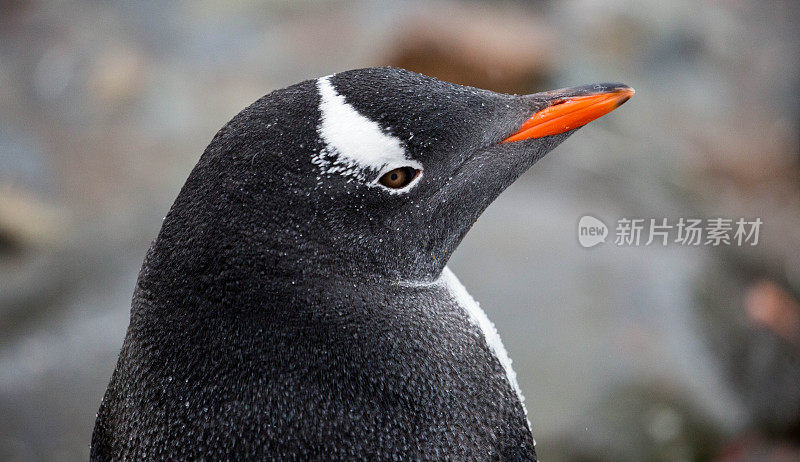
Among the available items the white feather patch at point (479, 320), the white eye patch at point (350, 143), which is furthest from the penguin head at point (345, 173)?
the white feather patch at point (479, 320)

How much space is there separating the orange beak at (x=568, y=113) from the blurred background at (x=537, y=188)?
1.71m

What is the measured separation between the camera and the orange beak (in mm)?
1543

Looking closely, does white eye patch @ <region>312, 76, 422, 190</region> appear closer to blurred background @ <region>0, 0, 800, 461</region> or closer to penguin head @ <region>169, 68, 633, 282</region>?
penguin head @ <region>169, 68, 633, 282</region>

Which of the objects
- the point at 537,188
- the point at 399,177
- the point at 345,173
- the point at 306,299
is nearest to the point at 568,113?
the point at 399,177

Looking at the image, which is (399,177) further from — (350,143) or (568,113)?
(568,113)

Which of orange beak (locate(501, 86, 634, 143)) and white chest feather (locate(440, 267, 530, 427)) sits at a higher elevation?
orange beak (locate(501, 86, 634, 143))

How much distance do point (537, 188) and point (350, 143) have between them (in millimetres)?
2626

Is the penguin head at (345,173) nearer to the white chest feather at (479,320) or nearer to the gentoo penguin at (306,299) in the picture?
the gentoo penguin at (306,299)

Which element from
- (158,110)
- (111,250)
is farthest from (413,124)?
(158,110)

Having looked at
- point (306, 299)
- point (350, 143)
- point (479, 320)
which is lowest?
point (479, 320)

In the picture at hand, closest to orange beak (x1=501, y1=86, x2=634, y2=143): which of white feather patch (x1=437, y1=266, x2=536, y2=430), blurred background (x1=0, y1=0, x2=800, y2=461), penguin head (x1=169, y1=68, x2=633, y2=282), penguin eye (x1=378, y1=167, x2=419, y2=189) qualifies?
penguin head (x1=169, y1=68, x2=633, y2=282)

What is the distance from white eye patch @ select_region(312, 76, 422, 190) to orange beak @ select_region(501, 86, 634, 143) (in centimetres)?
30

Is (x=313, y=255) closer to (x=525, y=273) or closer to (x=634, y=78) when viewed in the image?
(x=525, y=273)

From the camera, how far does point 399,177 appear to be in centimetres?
142
